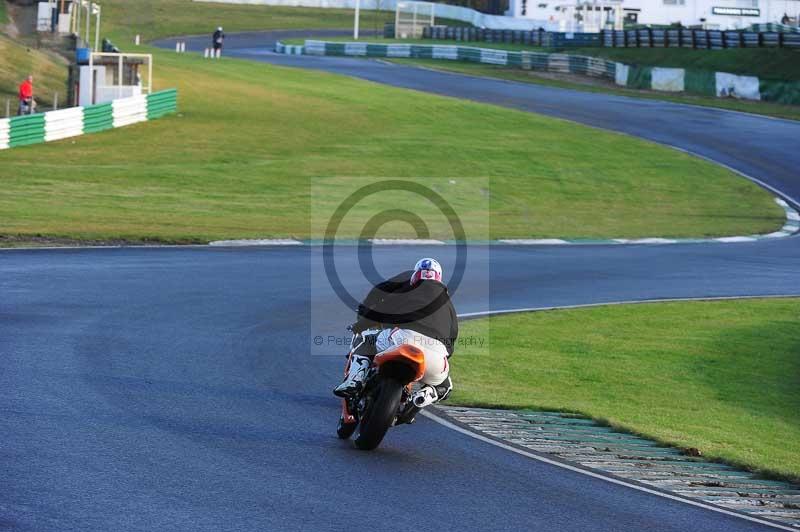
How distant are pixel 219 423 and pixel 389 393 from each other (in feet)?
5.85

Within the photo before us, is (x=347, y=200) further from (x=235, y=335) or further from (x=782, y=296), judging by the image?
(x=235, y=335)

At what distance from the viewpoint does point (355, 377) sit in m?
10.0

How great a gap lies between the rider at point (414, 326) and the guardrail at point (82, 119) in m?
27.1

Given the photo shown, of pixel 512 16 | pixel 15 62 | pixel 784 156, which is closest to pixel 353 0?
pixel 512 16

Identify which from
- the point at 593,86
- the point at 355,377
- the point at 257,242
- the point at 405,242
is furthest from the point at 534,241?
the point at 593,86

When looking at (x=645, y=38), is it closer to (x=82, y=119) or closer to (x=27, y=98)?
(x=82, y=119)

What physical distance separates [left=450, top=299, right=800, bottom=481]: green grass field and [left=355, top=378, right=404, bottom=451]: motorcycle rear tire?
293 centimetres

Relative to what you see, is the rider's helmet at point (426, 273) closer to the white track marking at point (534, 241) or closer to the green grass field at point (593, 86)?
the white track marking at point (534, 241)

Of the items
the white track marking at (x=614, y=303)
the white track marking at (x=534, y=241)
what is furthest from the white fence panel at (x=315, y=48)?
the white track marking at (x=614, y=303)

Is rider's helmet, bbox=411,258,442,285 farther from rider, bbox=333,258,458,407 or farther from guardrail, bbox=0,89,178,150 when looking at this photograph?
guardrail, bbox=0,89,178,150

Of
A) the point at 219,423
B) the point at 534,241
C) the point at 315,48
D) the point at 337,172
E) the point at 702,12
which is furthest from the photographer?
the point at 702,12

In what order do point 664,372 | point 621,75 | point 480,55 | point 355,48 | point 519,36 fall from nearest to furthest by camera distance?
1. point 664,372
2. point 621,75
3. point 480,55
4. point 355,48
5. point 519,36

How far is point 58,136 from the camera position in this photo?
3753 centimetres

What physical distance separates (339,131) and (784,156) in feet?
53.5
